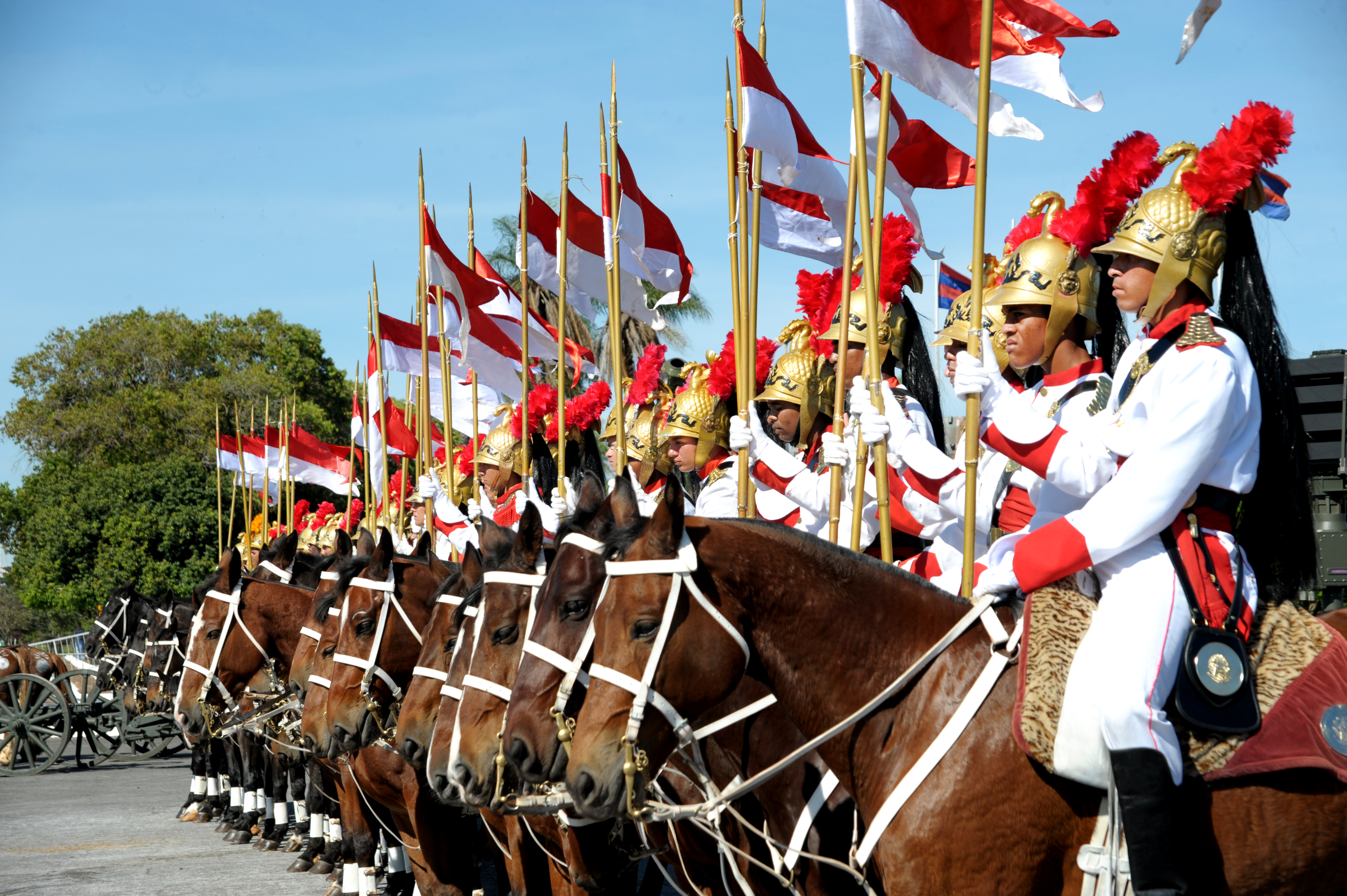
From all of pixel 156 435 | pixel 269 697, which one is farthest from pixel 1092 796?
pixel 156 435

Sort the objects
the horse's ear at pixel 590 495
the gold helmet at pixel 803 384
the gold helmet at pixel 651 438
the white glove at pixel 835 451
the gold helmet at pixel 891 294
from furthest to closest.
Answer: the gold helmet at pixel 651 438 → the gold helmet at pixel 803 384 → the gold helmet at pixel 891 294 → the white glove at pixel 835 451 → the horse's ear at pixel 590 495

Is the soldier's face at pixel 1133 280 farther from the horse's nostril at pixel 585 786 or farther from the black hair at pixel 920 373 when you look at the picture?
the black hair at pixel 920 373

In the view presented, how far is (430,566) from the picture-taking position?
8.06 metres

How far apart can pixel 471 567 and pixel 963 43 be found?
3.69 meters

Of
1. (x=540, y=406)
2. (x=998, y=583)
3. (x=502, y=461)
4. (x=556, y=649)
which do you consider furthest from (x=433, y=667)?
(x=502, y=461)

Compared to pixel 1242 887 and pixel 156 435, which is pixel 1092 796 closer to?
pixel 1242 887

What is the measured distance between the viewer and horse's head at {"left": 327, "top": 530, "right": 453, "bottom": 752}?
7441mm

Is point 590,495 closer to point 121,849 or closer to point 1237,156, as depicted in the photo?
point 1237,156

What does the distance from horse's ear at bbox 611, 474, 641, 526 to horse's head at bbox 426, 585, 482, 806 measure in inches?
64.2

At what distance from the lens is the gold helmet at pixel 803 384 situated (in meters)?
7.77

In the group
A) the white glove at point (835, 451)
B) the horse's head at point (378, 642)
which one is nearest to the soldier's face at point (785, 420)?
the white glove at point (835, 451)

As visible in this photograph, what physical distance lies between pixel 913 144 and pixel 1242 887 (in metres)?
5.27

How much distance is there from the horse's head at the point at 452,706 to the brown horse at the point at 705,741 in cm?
97

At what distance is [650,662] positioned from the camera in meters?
3.81
